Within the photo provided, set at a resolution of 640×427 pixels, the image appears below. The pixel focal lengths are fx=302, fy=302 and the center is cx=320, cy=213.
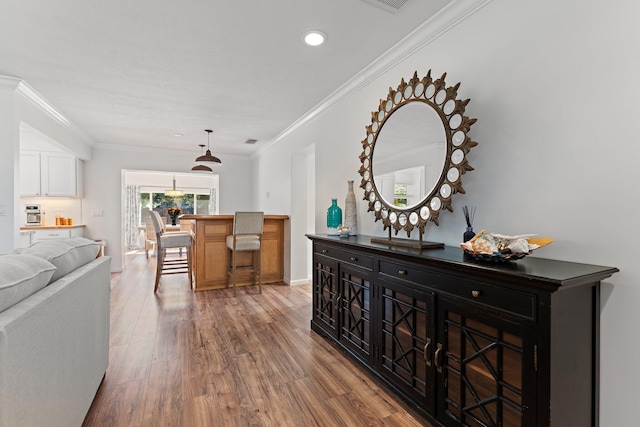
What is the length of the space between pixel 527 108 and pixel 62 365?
8.19 feet

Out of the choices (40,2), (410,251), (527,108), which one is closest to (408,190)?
(410,251)

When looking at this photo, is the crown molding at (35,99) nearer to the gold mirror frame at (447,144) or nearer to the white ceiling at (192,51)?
the white ceiling at (192,51)

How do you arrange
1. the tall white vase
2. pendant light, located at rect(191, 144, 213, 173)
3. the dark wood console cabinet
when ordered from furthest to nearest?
pendant light, located at rect(191, 144, 213, 173)
the tall white vase
the dark wood console cabinet

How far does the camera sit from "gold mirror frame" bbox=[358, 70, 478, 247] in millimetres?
1809

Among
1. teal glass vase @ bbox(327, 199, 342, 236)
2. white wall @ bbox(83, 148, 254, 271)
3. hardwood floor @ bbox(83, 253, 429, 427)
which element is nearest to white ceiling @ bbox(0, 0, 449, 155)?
teal glass vase @ bbox(327, 199, 342, 236)

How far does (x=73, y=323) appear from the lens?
138 cm

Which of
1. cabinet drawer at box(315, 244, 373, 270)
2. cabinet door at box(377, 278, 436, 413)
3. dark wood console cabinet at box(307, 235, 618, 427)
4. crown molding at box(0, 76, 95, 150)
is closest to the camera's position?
dark wood console cabinet at box(307, 235, 618, 427)

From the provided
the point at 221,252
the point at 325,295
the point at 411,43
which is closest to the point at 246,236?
the point at 221,252

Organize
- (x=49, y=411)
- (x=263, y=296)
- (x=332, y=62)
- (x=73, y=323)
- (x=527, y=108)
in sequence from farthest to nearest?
(x=263, y=296) < (x=332, y=62) < (x=527, y=108) < (x=73, y=323) < (x=49, y=411)

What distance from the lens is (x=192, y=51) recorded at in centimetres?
253

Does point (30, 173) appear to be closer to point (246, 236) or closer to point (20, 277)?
point (246, 236)

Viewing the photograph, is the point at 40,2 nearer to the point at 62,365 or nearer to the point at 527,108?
the point at 62,365

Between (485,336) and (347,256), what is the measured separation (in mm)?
1217

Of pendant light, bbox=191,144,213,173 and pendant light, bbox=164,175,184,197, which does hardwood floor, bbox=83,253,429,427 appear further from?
pendant light, bbox=164,175,184,197
